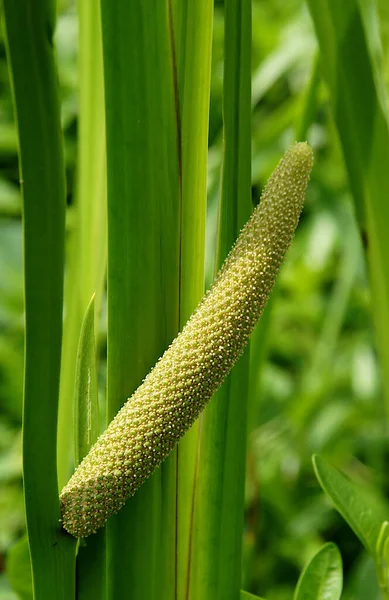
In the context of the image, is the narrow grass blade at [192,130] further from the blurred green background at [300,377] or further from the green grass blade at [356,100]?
the blurred green background at [300,377]

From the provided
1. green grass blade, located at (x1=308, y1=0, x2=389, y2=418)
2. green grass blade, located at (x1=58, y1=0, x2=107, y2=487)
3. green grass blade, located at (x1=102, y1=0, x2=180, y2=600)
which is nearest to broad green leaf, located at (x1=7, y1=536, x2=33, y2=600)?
green grass blade, located at (x1=58, y1=0, x2=107, y2=487)

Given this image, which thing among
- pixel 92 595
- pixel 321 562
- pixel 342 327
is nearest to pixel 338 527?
pixel 342 327

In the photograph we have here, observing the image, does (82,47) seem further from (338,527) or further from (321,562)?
(338,527)

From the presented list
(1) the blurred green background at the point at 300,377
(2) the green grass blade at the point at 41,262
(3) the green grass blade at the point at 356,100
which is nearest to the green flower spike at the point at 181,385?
(2) the green grass blade at the point at 41,262

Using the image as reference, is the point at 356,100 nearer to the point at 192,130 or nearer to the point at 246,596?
the point at 192,130

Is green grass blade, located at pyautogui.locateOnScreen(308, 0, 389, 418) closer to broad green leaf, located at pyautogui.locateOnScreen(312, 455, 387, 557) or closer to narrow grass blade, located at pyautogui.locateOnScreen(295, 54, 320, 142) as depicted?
narrow grass blade, located at pyautogui.locateOnScreen(295, 54, 320, 142)

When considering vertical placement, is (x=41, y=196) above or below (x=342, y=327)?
above
